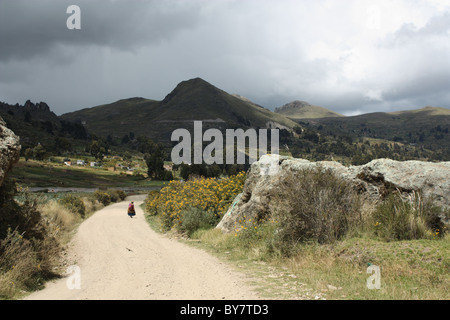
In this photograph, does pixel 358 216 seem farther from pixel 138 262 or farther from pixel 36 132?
pixel 36 132

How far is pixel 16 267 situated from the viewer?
21.9 ft

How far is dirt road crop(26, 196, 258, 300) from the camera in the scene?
20.3ft

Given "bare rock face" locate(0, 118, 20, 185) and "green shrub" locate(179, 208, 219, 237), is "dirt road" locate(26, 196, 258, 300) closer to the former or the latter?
"green shrub" locate(179, 208, 219, 237)

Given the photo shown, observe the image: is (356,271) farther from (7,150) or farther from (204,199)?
(204,199)

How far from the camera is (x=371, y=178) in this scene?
9.38 metres

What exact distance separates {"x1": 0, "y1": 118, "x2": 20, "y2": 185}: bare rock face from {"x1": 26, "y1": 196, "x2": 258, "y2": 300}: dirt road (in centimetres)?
299

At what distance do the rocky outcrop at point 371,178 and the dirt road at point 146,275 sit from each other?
273cm

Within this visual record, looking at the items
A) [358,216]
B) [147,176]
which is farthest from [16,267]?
[147,176]

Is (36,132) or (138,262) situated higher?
(36,132)

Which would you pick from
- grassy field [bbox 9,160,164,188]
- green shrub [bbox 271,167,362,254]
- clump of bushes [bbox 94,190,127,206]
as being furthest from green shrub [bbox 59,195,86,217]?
grassy field [bbox 9,160,164,188]

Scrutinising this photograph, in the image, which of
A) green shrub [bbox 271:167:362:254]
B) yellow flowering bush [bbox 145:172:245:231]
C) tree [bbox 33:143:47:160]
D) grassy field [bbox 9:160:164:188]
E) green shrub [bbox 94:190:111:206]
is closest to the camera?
green shrub [bbox 271:167:362:254]

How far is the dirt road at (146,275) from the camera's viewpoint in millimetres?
6195

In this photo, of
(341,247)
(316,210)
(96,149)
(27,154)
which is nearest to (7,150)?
(316,210)
